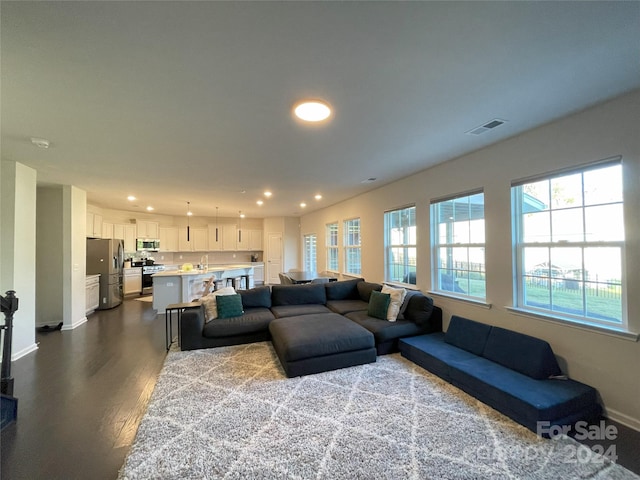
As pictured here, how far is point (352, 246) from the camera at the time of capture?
675 centimetres

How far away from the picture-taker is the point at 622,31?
4.90ft

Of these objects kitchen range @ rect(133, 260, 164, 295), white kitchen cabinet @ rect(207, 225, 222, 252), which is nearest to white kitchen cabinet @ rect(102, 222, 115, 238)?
kitchen range @ rect(133, 260, 164, 295)

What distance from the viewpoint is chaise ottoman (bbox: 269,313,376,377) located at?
9.76ft

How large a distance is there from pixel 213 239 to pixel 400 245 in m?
7.54

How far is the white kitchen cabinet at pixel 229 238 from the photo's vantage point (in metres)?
10.2

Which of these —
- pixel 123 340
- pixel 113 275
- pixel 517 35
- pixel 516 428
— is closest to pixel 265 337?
pixel 123 340

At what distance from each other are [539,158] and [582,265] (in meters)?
1.14

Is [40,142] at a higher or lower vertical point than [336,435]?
higher

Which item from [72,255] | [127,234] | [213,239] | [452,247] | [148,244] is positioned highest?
[127,234]

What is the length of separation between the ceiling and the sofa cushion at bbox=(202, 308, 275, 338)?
2400 mm

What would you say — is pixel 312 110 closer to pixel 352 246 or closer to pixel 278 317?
pixel 278 317

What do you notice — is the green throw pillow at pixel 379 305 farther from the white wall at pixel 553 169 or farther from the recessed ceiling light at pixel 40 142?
the recessed ceiling light at pixel 40 142

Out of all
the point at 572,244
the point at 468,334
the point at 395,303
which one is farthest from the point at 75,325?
the point at 572,244

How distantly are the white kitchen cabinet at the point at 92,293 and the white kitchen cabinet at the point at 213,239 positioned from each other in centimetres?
397
